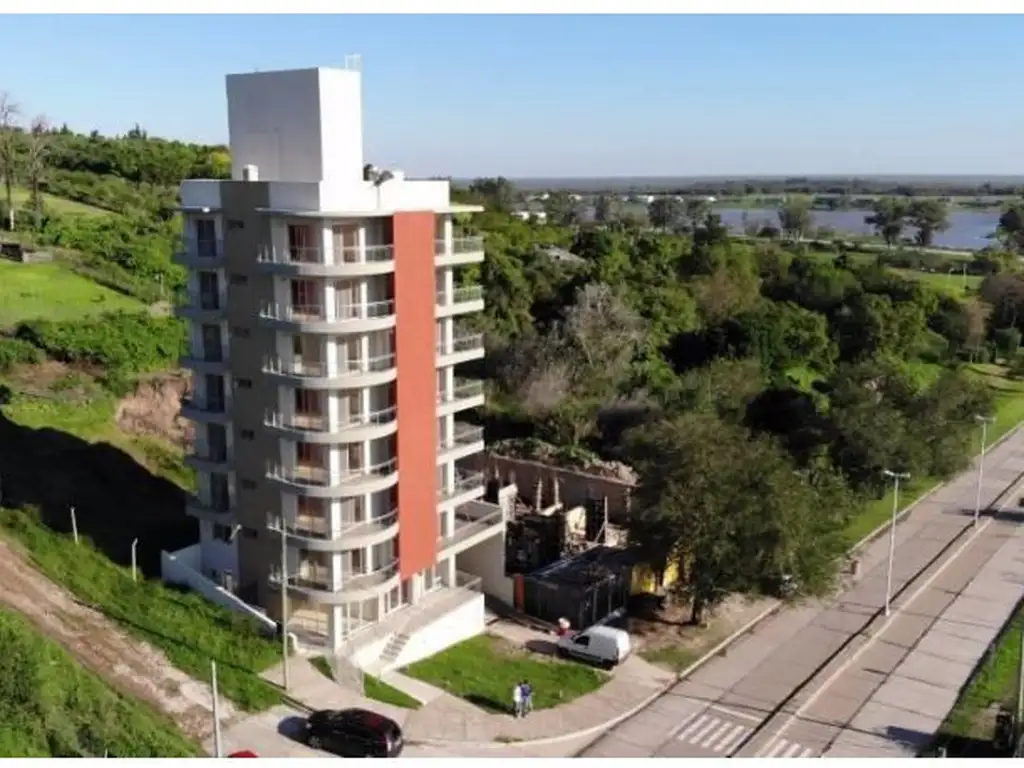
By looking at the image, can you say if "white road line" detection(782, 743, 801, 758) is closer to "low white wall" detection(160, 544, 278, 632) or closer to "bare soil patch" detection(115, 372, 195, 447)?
"low white wall" detection(160, 544, 278, 632)

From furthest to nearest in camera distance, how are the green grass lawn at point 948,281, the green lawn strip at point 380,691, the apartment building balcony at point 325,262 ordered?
the green grass lawn at point 948,281
the apartment building balcony at point 325,262
the green lawn strip at point 380,691

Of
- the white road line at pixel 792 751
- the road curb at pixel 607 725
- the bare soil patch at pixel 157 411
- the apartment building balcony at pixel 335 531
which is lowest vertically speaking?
the white road line at pixel 792 751

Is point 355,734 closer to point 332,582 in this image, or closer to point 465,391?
point 332,582

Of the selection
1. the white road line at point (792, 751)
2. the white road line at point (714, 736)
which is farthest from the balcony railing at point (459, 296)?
the white road line at point (792, 751)

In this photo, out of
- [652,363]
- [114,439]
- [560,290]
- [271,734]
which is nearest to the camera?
[271,734]

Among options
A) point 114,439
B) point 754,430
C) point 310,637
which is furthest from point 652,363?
point 310,637

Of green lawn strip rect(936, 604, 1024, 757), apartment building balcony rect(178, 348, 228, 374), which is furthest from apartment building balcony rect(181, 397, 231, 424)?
green lawn strip rect(936, 604, 1024, 757)

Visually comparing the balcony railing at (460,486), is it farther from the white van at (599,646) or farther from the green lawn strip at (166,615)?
the green lawn strip at (166,615)

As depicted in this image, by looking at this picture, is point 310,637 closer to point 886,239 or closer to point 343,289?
point 343,289
